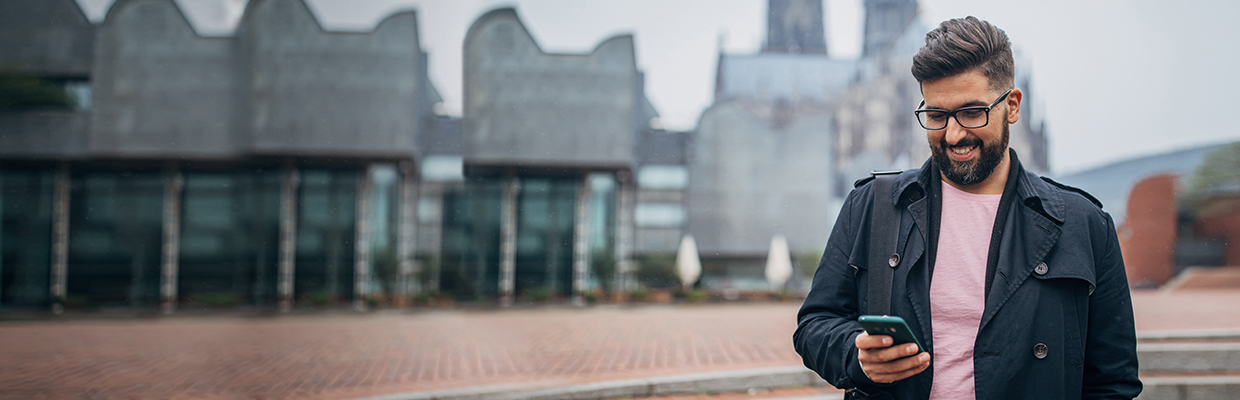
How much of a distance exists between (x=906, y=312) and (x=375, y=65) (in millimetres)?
13477

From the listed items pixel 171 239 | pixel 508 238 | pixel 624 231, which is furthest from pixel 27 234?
pixel 624 231

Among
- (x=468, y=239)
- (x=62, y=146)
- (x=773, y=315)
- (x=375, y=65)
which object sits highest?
(x=375, y=65)

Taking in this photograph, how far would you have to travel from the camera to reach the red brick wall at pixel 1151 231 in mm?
17766

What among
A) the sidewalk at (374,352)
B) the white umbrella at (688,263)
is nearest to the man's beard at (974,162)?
the sidewalk at (374,352)

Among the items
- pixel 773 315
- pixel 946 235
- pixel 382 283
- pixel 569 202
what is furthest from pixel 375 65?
pixel 946 235

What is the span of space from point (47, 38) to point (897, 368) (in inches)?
642

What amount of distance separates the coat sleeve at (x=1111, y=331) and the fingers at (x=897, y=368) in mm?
442

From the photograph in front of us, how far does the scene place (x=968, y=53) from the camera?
1.27 m

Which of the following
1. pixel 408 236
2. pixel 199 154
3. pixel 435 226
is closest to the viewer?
pixel 199 154

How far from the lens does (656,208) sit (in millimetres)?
18781

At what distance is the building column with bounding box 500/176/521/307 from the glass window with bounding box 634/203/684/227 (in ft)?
11.4

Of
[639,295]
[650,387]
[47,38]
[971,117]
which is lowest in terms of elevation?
[639,295]

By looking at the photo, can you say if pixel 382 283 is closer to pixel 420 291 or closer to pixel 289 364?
pixel 420 291

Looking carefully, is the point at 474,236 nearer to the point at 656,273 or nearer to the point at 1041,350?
the point at 656,273
